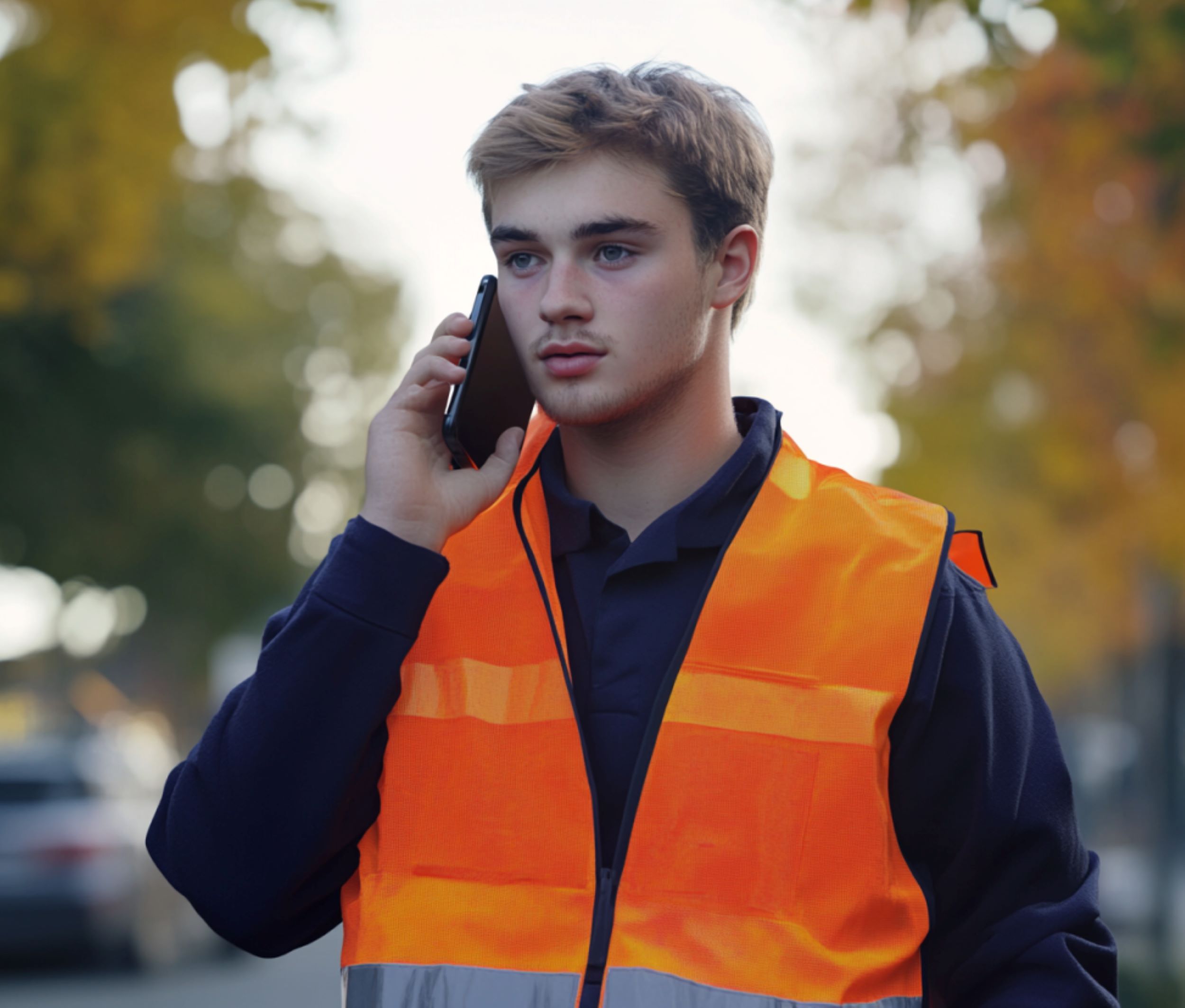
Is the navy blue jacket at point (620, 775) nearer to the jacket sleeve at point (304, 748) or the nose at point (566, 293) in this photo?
the jacket sleeve at point (304, 748)

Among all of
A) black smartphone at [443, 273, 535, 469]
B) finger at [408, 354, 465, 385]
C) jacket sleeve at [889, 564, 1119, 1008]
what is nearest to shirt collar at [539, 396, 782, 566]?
black smartphone at [443, 273, 535, 469]

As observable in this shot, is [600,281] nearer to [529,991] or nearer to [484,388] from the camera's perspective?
[484,388]

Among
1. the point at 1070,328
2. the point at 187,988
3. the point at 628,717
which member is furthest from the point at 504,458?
the point at 1070,328

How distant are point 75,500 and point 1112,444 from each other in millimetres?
14751

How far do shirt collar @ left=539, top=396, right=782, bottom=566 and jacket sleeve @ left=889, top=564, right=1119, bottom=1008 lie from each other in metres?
0.36

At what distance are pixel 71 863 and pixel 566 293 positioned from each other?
438 inches

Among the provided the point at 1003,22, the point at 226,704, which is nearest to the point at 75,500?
the point at 1003,22

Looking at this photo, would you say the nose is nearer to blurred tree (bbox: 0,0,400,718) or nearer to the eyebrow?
the eyebrow

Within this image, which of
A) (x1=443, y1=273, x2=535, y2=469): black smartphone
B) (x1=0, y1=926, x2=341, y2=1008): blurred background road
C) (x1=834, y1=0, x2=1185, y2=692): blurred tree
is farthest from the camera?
(x1=0, y1=926, x2=341, y2=1008): blurred background road

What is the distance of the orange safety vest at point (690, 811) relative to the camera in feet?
7.82

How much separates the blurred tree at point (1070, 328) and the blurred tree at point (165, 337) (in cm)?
462

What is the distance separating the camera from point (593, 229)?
2.64 meters

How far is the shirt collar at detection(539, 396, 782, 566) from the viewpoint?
104 inches

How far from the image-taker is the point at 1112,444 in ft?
47.9
